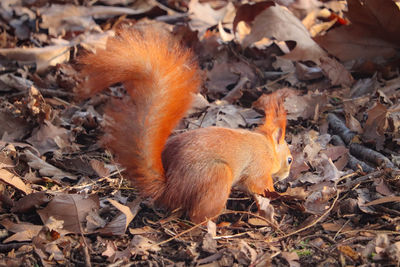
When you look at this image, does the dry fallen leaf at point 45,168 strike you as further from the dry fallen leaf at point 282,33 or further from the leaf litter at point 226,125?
the dry fallen leaf at point 282,33

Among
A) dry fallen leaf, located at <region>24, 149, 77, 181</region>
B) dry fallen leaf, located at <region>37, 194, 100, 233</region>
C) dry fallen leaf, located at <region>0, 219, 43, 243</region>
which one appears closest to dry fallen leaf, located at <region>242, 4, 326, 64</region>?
dry fallen leaf, located at <region>24, 149, 77, 181</region>

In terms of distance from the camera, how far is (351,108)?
367 cm

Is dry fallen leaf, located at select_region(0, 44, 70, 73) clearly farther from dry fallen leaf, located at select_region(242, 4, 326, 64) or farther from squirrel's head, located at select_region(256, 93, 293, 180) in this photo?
squirrel's head, located at select_region(256, 93, 293, 180)

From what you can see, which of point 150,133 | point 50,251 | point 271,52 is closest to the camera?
point 50,251

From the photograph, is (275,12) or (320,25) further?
(320,25)

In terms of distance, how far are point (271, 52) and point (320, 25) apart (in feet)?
2.29

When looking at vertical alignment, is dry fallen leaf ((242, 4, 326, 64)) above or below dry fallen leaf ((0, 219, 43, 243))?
above

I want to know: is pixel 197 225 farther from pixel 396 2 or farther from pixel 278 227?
pixel 396 2

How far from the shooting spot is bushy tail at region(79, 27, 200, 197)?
7.83 ft

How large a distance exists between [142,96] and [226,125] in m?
1.28

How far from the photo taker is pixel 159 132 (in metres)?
2.44

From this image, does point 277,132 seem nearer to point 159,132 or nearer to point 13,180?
point 159,132

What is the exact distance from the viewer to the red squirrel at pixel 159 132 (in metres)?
2.39

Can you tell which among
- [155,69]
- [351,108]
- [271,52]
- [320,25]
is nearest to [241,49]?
[271,52]
